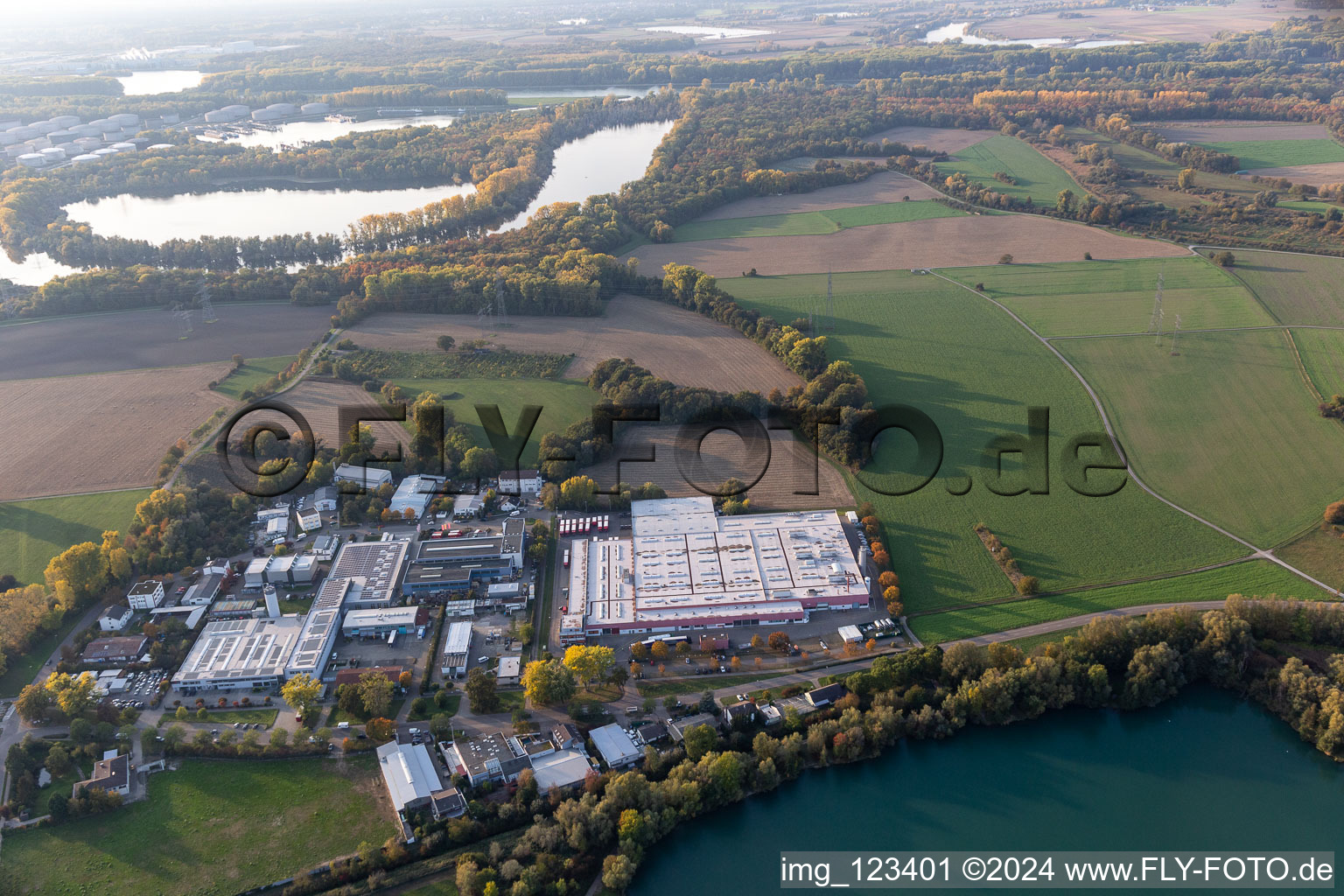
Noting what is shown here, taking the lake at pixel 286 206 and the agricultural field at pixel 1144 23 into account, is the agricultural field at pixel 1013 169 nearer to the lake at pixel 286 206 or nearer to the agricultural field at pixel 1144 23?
the lake at pixel 286 206

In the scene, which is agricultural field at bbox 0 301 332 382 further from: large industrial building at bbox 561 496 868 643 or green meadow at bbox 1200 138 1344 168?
green meadow at bbox 1200 138 1344 168

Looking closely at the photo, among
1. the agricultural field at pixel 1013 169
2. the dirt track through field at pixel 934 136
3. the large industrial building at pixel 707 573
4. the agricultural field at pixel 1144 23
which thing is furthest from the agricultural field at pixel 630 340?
the agricultural field at pixel 1144 23

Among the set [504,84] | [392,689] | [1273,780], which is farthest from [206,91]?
[1273,780]

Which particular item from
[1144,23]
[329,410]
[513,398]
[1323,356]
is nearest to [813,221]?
[513,398]

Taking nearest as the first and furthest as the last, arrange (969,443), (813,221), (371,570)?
(371,570)
(969,443)
(813,221)

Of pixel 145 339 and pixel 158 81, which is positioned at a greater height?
pixel 158 81

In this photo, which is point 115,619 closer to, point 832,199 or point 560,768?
point 560,768
